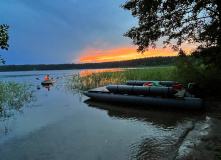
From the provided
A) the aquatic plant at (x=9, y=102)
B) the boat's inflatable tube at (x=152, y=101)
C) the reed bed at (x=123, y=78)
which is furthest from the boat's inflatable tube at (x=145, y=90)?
the reed bed at (x=123, y=78)

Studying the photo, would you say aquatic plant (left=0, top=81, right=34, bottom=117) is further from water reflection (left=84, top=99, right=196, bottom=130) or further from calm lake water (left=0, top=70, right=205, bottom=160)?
water reflection (left=84, top=99, right=196, bottom=130)

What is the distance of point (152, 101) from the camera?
7.84 meters

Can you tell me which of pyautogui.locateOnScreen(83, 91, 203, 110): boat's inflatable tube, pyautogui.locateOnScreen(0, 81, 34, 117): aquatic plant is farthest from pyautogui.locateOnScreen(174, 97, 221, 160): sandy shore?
pyautogui.locateOnScreen(0, 81, 34, 117): aquatic plant

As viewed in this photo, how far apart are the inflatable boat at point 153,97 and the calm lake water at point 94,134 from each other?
0.42 meters

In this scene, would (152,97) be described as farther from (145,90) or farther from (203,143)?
(203,143)

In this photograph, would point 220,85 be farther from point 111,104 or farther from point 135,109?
point 111,104

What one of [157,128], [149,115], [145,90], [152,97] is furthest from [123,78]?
[157,128]

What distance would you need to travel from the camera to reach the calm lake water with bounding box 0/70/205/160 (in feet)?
13.0

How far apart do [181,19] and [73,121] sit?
634cm

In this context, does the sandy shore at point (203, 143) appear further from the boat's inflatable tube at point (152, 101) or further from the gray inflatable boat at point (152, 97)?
the gray inflatable boat at point (152, 97)

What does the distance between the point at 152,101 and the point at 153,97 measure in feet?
0.77

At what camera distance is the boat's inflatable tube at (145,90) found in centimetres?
742

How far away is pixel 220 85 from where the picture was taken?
8711 millimetres

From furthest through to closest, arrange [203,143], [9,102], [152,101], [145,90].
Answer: [9,102] < [145,90] < [152,101] < [203,143]
